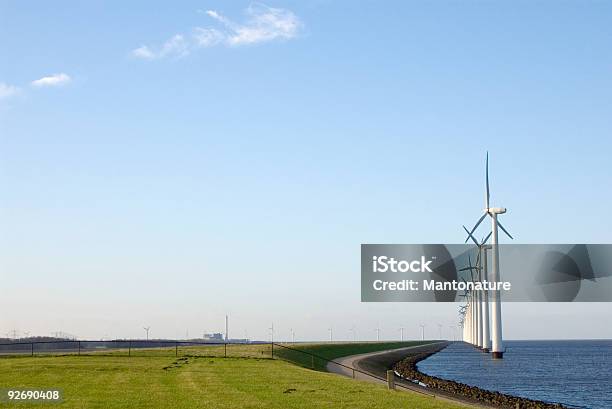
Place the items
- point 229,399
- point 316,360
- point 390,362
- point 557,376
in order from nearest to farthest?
point 229,399
point 316,360
point 557,376
point 390,362

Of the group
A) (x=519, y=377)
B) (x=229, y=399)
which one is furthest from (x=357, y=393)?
(x=519, y=377)

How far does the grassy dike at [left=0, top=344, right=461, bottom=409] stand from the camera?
40.4m

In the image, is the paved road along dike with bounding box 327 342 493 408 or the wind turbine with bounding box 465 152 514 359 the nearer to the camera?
the paved road along dike with bounding box 327 342 493 408

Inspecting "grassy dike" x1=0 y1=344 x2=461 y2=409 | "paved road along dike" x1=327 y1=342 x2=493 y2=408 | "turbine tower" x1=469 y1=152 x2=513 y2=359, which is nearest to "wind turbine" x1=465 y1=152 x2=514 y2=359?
"turbine tower" x1=469 y1=152 x2=513 y2=359

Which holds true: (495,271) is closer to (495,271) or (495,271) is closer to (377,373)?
(495,271)

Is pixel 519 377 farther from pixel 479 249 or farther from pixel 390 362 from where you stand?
pixel 479 249

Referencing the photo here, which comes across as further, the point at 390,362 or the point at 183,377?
the point at 390,362

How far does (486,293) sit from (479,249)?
36.2ft

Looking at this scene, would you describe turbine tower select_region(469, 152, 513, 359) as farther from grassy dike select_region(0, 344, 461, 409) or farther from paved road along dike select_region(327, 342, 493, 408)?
grassy dike select_region(0, 344, 461, 409)

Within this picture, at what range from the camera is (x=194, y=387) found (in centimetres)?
4844

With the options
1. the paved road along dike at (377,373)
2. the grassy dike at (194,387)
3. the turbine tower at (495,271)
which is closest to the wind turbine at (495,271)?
the turbine tower at (495,271)

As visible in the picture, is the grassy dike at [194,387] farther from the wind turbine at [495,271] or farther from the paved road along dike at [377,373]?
the wind turbine at [495,271]

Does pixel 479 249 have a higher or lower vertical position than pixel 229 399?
higher

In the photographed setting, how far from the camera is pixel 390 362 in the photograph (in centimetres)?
13975
